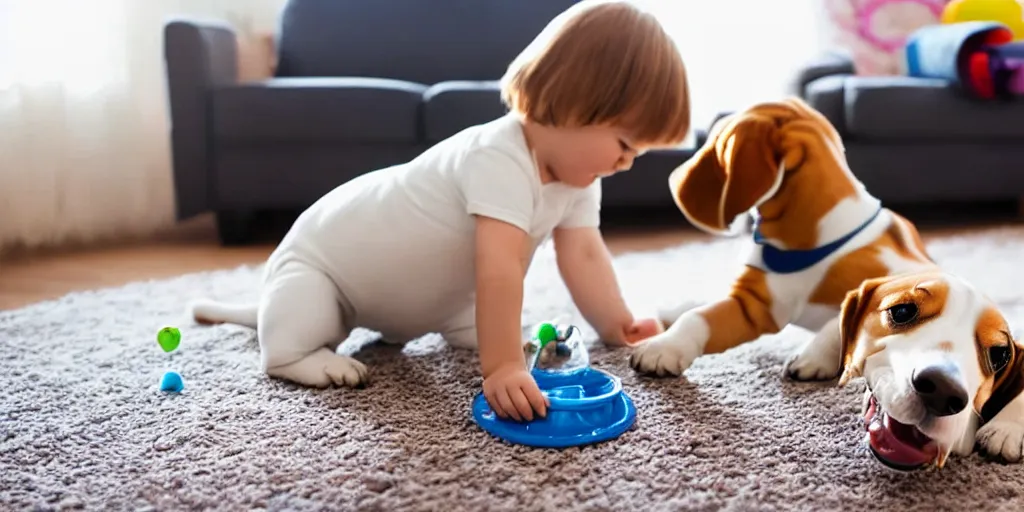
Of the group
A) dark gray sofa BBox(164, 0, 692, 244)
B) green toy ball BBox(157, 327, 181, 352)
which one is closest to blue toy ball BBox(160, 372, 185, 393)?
green toy ball BBox(157, 327, 181, 352)

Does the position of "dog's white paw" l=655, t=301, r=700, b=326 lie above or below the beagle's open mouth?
below

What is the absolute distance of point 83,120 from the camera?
225cm

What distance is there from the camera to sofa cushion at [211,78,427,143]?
2.14 meters

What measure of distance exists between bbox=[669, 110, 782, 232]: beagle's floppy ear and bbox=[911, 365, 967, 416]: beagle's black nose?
15.9 inches

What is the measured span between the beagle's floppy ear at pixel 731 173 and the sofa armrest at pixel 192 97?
1.39 m

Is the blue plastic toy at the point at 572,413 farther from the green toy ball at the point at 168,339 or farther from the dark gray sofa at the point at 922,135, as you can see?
the dark gray sofa at the point at 922,135

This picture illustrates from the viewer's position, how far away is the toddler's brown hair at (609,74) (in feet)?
3.15

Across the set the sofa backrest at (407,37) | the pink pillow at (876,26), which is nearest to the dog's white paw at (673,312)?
the sofa backrest at (407,37)

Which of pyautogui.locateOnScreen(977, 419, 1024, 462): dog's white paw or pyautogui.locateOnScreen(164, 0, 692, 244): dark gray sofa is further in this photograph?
pyautogui.locateOnScreen(164, 0, 692, 244): dark gray sofa

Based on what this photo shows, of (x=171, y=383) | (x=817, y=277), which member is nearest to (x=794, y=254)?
(x=817, y=277)

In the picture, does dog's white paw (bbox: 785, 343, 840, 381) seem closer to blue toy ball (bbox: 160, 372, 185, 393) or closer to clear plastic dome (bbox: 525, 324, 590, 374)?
clear plastic dome (bbox: 525, 324, 590, 374)

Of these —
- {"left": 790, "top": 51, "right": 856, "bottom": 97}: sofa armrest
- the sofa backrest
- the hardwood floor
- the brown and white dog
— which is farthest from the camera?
the sofa backrest

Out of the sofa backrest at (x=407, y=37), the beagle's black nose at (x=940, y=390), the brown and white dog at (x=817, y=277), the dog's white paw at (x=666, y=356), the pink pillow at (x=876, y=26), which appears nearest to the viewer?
the beagle's black nose at (x=940, y=390)

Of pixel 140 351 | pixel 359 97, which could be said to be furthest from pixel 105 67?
→ pixel 140 351
